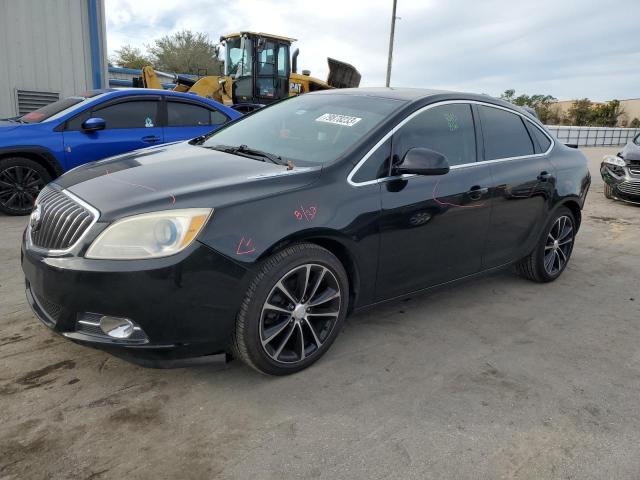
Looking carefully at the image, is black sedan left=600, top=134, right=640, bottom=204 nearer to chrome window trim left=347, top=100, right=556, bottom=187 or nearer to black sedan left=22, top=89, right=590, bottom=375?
chrome window trim left=347, top=100, right=556, bottom=187

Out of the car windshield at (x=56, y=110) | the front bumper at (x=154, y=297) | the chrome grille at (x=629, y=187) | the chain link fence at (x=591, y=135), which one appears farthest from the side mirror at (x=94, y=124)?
the chain link fence at (x=591, y=135)

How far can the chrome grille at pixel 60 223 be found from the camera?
2.45m

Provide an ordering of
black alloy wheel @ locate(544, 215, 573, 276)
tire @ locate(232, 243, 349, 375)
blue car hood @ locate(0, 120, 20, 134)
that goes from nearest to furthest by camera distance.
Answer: tire @ locate(232, 243, 349, 375)
black alloy wheel @ locate(544, 215, 573, 276)
blue car hood @ locate(0, 120, 20, 134)

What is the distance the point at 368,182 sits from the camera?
9.87 feet

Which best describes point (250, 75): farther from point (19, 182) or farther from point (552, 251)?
point (552, 251)

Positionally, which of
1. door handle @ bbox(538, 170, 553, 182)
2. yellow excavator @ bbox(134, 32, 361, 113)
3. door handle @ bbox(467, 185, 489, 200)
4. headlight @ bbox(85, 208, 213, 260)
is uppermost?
yellow excavator @ bbox(134, 32, 361, 113)

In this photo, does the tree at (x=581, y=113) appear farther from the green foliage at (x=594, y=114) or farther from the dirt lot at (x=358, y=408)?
the dirt lot at (x=358, y=408)

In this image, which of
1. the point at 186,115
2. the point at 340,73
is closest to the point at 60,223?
the point at 186,115

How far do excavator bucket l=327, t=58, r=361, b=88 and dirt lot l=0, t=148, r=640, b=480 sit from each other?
500 inches

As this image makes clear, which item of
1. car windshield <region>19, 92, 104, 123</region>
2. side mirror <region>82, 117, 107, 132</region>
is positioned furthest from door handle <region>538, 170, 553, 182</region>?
Answer: car windshield <region>19, 92, 104, 123</region>

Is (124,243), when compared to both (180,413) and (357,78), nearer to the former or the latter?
(180,413)

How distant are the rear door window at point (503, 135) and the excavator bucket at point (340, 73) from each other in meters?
11.7

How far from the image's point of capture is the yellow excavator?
12805mm

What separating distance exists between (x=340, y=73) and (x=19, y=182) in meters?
11.1
